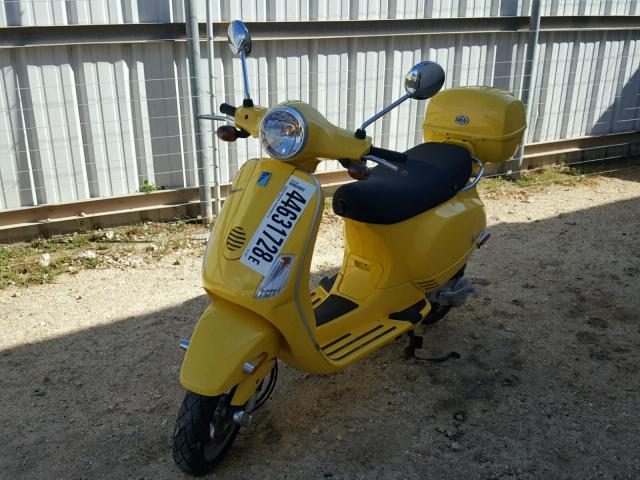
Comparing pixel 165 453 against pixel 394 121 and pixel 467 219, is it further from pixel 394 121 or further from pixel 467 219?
pixel 394 121

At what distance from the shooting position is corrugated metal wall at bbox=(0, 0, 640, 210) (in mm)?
4613

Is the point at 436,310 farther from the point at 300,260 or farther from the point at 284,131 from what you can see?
the point at 284,131

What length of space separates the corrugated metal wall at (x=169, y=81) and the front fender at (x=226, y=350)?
2927 millimetres

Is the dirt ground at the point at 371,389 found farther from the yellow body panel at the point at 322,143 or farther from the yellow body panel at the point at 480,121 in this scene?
the yellow body panel at the point at 322,143

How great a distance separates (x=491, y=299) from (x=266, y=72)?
272cm

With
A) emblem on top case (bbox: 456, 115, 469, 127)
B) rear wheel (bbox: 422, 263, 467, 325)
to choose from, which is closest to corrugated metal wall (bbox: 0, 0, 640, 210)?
emblem on top case (bbox: 456, 115, 469, 127)

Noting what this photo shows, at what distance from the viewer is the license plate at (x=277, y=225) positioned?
2.40m

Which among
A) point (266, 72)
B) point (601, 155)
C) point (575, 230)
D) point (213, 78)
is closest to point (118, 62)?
point (213, 78)

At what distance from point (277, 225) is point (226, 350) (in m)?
0.52

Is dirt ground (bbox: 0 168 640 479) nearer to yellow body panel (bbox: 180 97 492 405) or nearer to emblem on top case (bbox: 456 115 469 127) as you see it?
yellow body panel (bbox: 180 97 492 405)

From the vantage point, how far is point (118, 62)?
4.77m

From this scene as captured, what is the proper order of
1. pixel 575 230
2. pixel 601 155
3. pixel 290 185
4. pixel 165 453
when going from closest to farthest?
pixel 290 185 → pixel 165 453 → pixel 575 230 → pixel 601 155

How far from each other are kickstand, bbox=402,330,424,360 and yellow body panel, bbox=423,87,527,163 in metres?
1.07

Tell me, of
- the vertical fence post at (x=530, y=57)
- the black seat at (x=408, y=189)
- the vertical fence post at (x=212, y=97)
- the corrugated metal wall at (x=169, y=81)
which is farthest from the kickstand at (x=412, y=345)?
the vertical fence post at (x=530, y=57)
